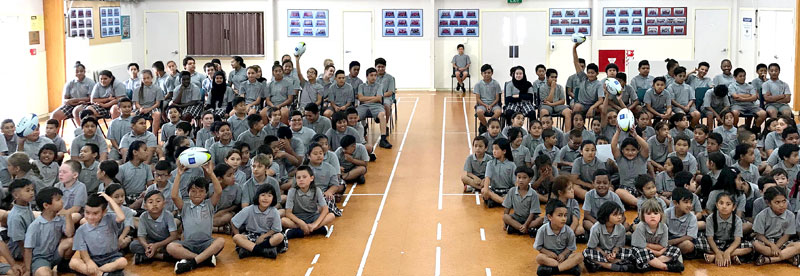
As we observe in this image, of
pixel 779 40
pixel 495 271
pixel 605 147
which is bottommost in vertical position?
pixel 495 271

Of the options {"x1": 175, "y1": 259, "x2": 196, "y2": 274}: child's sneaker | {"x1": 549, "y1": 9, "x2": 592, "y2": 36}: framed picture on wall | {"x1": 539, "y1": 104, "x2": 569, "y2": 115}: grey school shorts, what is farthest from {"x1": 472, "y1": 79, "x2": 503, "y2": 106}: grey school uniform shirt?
{"x1": 549, "y1": 9, "x2": 592, "y2": 36}: framed picture on wall

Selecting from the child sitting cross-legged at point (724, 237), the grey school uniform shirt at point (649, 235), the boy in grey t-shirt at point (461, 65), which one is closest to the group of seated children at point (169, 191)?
the grey school uniform shirt at point (649, 235)

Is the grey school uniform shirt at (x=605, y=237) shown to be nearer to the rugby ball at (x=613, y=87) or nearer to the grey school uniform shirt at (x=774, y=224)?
the grey school uniform shirt at (x=774, y=224)

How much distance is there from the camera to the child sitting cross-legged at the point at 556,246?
880 cm

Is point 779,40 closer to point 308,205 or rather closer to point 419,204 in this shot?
point 419,204

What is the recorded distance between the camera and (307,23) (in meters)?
25.1

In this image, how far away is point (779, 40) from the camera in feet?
65.5

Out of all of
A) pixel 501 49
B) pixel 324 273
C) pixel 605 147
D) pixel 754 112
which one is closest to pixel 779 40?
pixel 754 112

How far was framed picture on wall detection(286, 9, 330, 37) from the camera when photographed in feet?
82.0

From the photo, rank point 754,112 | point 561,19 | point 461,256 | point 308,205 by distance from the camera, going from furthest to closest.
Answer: point 561,19 < point 754,112 < point 308,205 < point 461,256

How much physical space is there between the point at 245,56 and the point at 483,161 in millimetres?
13534

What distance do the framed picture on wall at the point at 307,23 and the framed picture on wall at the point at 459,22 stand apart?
119 inches

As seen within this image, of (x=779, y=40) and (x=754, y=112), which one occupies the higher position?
(x=779, y=40)

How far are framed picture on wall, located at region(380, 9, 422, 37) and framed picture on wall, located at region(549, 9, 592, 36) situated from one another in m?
2.70
